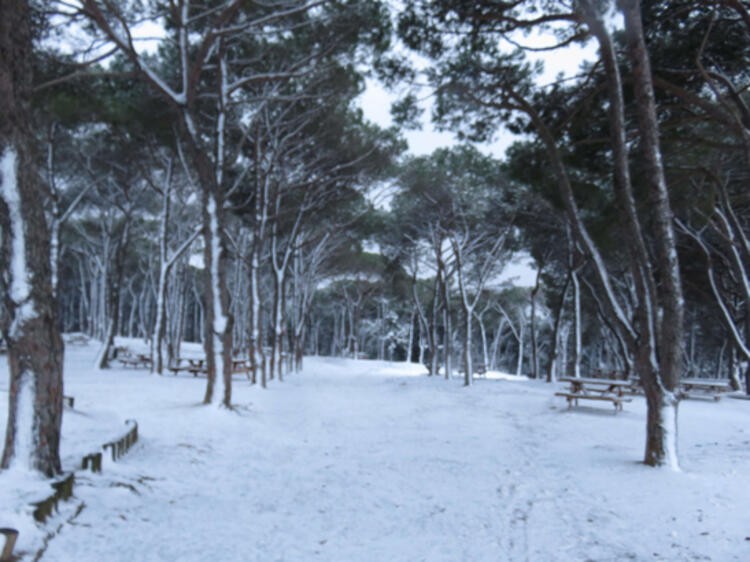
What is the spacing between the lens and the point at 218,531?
3570 mm

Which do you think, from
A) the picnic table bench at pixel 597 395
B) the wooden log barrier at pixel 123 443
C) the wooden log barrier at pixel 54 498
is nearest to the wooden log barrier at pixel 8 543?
the wooden log barrier at pixel 54 498

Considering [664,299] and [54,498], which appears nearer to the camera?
[54,498]

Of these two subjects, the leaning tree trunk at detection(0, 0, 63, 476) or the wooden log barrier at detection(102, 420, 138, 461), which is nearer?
the leaning tree trunk at detection(0, 0, 63, 476)

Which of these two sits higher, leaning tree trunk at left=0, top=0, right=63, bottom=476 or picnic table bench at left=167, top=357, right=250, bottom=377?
leaning tree trunk at left=0, top=0, right=63, bottom=476

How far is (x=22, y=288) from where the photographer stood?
363cm

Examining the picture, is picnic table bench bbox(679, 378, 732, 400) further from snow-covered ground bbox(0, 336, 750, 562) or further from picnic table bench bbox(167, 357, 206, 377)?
picnic table bench bbox(167, 357, 206, 377)

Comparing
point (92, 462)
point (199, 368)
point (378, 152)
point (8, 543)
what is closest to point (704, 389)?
point (378, 152)

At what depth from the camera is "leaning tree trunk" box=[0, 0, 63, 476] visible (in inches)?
142

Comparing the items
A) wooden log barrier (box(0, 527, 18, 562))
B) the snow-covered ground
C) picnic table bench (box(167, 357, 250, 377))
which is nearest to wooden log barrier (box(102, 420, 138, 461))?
the snow-covered ground

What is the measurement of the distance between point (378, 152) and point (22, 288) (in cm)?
1310

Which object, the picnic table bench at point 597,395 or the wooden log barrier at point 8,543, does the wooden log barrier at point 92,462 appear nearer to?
the wooden log barrier at point 8,543

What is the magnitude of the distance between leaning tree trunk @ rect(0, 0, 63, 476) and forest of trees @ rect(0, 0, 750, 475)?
14mm

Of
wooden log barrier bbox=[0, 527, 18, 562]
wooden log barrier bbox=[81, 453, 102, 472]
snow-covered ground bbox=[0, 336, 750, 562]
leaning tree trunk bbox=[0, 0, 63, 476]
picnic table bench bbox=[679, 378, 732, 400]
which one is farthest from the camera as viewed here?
picnic table bench bbox=[679, 378, 732, 400]

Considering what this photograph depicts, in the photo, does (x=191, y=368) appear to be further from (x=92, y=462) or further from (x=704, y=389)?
(x=704, y=389)
